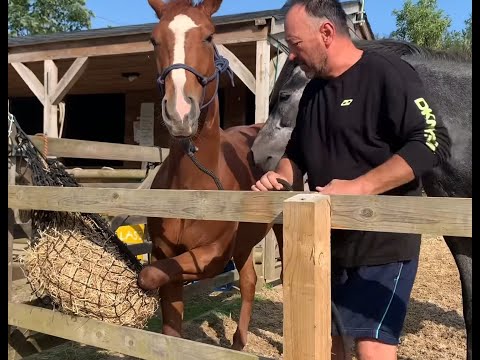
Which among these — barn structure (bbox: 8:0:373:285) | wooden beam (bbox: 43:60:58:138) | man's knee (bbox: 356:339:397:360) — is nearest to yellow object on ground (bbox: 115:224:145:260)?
barn structure (bbox: 8:0:373:285)

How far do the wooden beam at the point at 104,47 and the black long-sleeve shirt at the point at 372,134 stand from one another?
4.19 m

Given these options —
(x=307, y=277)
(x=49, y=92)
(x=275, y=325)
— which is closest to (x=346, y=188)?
(x=307, y=277)

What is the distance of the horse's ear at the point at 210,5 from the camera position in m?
2.86

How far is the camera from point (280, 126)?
10.3ft

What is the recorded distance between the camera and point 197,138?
9.30 feet

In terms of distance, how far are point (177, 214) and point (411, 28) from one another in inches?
980

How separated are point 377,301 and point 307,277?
48 centimetres

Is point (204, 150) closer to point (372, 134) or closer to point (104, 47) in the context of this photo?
point (372, 134)

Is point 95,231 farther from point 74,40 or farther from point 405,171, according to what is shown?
point 74,40

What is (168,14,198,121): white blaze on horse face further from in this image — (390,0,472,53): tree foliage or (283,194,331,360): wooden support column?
(390,0,472,53): tree foliage

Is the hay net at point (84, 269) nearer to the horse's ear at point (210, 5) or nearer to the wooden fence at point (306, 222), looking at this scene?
the wooden fence at point (306, 222)

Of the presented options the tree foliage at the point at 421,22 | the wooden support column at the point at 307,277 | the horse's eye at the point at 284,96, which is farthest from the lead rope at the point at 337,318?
the tree foliage at the point at 421,22

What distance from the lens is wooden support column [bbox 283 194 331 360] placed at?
1495 mm

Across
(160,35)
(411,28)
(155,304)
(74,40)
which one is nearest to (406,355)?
(155,304)
